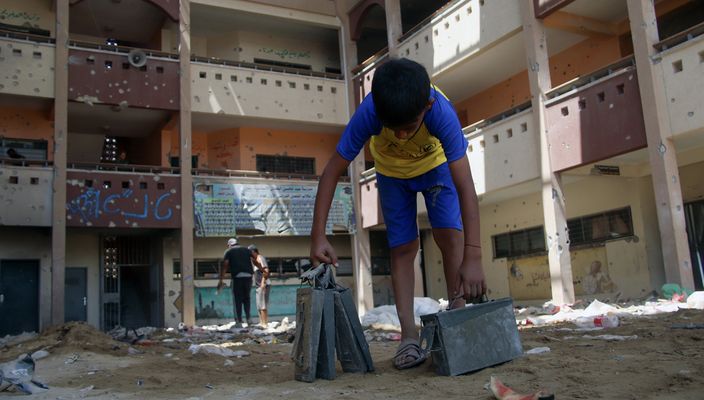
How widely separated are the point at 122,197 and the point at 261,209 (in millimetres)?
4125

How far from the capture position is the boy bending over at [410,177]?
10.8ft

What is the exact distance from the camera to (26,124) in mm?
17734

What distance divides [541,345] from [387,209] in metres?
1.53

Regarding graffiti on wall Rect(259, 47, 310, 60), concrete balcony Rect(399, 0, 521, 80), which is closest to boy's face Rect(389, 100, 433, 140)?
concrete balcony Rect(399, 0, 521, 80)

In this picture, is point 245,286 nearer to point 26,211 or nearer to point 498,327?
point 26,211

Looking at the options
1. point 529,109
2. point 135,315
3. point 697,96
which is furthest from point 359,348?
point 135,315

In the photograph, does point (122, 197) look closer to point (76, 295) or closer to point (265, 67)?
point (76, 295)

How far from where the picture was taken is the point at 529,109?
1466 cm

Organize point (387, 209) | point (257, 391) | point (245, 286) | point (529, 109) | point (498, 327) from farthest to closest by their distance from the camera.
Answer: point (529, 109), point (245, 286), point (387, 209), point (498, 327), point (257, 391)

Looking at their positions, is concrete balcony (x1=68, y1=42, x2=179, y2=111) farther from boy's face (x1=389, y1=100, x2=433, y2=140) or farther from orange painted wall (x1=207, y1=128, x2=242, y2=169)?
boy's face (x1=389, y1=100, x2=433, y2=140)

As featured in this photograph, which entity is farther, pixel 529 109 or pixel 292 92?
pixel 292 92

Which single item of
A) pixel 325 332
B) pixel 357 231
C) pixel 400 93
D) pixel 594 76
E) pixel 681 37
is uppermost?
pixel 681 37

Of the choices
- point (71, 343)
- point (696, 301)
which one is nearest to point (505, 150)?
point (696, 301)

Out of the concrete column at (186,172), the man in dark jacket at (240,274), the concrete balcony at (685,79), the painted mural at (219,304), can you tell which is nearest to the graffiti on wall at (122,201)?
the concrete column at (186,172)
